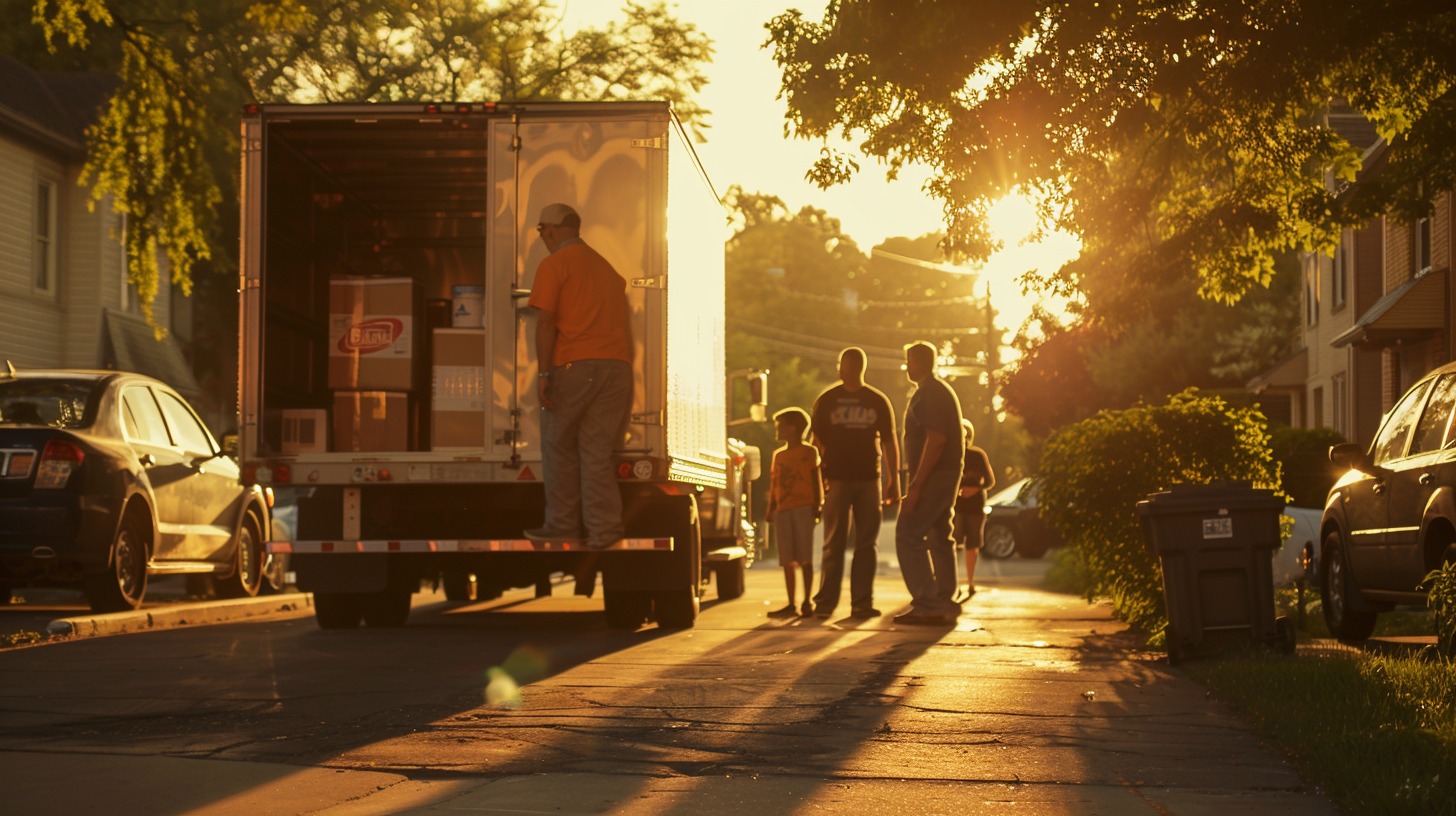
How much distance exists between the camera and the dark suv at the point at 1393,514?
9641mm

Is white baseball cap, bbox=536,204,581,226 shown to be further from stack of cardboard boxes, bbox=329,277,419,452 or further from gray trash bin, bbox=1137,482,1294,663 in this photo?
gray trash bin, bbox=1137,482,1294,663

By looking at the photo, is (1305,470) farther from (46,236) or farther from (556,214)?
(46,236)

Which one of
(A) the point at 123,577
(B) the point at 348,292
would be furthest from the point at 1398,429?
(A) the point at 123,577

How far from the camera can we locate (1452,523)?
9.21 meters

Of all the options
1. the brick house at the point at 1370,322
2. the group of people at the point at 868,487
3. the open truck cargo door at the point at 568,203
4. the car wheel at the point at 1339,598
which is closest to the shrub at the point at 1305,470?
the brick house at the point at 1370,322

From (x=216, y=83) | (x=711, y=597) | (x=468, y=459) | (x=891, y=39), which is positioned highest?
(x=216, y=83)

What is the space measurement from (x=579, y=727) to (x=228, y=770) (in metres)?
1.44

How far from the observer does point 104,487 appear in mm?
11594

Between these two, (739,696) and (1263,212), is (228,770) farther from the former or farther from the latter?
(1263,212)

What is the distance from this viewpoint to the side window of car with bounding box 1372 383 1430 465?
35.2 ft

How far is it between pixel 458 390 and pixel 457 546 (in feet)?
3.25

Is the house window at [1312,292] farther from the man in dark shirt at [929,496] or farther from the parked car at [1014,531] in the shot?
the man in dark shirt at [929,496]

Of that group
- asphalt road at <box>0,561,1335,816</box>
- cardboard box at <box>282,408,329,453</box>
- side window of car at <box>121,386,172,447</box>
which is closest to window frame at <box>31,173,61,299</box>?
side window of car at <box>121,386,172,447</box>

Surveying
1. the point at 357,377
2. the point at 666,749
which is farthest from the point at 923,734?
the point at 357,377
